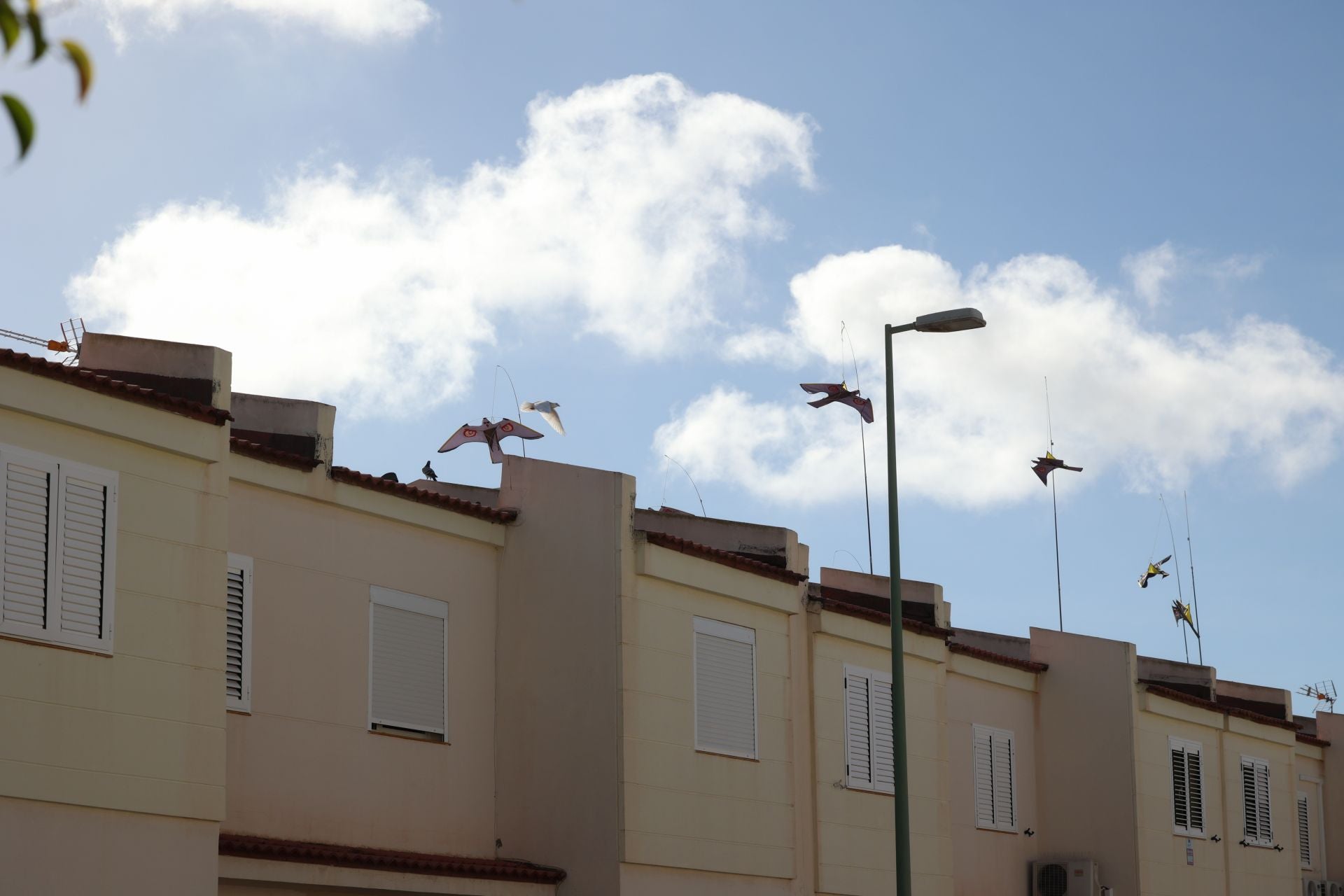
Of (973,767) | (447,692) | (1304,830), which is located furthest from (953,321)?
(1304,830)

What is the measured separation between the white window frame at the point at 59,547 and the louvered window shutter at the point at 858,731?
1171 centimetres

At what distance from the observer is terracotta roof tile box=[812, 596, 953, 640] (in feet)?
79.5

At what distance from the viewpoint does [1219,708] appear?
3300 centimetres

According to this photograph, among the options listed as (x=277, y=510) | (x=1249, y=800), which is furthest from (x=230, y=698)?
(x=1249, y=800)

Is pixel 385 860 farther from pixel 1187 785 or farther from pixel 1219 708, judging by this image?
pixel 1219 708

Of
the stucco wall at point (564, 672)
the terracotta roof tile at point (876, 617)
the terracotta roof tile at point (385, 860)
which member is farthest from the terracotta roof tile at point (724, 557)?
the terracotta roof tile at point (385, 860)

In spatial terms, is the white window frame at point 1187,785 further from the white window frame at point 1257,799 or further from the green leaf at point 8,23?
the green leaf at point 8,23

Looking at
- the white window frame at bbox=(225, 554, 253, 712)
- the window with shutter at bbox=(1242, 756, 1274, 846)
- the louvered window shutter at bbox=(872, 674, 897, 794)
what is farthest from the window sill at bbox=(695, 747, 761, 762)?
the window with shutter at bbox=(1242, 756, 1274, 846)

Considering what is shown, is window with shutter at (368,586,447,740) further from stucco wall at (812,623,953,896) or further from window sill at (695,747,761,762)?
stucco wall at (812,623,953,896)

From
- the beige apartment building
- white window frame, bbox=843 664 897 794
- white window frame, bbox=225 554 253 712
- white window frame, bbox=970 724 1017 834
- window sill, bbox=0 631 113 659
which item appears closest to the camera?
window sill, bbox=0 631 113 659

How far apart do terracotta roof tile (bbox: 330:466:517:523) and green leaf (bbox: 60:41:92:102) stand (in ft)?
48.2

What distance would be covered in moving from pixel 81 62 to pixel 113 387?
11.1 m

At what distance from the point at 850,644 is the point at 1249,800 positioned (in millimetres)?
12882

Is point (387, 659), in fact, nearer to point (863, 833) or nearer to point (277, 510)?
point (277, 510)
